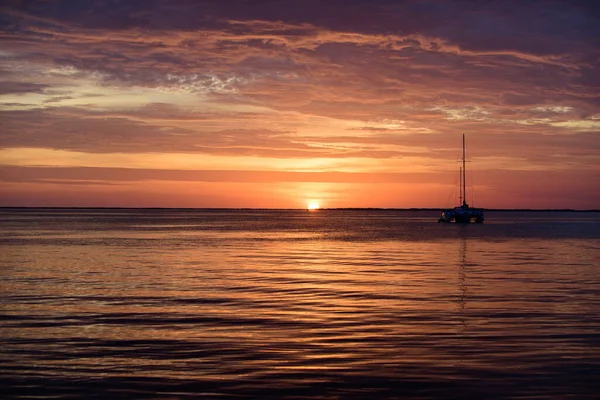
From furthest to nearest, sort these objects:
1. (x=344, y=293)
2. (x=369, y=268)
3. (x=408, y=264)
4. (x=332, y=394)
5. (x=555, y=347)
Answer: (x=408, y=264), (x=369, y=268), (x=344, y=293), (x=555, y=347), (x=332, y=394)

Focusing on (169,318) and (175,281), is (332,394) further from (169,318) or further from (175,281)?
(175,281)

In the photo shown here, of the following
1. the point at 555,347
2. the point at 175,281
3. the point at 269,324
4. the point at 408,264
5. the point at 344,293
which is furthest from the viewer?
the point at 408,264

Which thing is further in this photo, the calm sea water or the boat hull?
the boat hull

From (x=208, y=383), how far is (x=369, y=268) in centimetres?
2764

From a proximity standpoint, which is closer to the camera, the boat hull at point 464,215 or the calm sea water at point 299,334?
the calm sea water at point 299,334

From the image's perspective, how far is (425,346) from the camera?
17516mm

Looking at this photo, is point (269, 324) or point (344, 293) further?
point (344, 293)

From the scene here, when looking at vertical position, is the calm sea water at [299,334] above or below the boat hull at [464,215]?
below

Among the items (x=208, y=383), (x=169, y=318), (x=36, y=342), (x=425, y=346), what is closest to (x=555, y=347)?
(x=425, y=346)

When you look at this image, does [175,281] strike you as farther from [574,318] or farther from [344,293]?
[574,318]

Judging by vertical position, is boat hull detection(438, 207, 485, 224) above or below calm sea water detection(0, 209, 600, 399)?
above

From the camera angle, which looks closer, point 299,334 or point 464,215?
point 299,334

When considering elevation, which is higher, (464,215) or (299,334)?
(464,215)

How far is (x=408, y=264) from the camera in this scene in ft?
143
